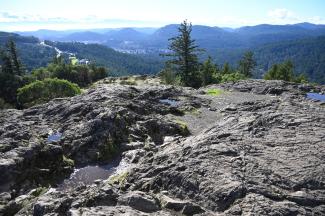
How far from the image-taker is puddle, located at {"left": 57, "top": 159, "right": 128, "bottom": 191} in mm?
24631

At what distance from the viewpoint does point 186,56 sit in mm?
80188

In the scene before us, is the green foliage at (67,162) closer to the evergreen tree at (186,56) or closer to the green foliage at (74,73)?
the evergreen tree at (186,56)

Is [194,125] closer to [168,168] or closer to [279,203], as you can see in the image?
[168,168]

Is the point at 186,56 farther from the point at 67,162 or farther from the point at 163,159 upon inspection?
the point at 163,159

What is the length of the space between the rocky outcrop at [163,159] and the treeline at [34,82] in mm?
26910

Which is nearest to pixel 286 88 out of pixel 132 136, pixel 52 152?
pixel 132 136

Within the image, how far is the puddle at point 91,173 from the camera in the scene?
2463 cm

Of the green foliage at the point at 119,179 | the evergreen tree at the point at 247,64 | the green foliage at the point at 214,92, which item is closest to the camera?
the green foliage at the point at 119,179

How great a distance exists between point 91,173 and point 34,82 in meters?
51.6

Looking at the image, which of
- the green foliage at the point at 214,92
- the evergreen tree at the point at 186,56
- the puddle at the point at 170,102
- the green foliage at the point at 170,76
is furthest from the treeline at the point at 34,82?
the green foliage at the point at 214,92

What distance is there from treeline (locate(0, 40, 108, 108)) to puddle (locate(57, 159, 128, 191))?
41039 mm

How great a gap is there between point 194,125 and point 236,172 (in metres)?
18.0

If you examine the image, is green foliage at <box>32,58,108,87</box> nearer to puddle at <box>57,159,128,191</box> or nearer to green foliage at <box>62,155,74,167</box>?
green foliage at <box>62,155,74,167</box>

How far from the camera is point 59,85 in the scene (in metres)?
66.1
